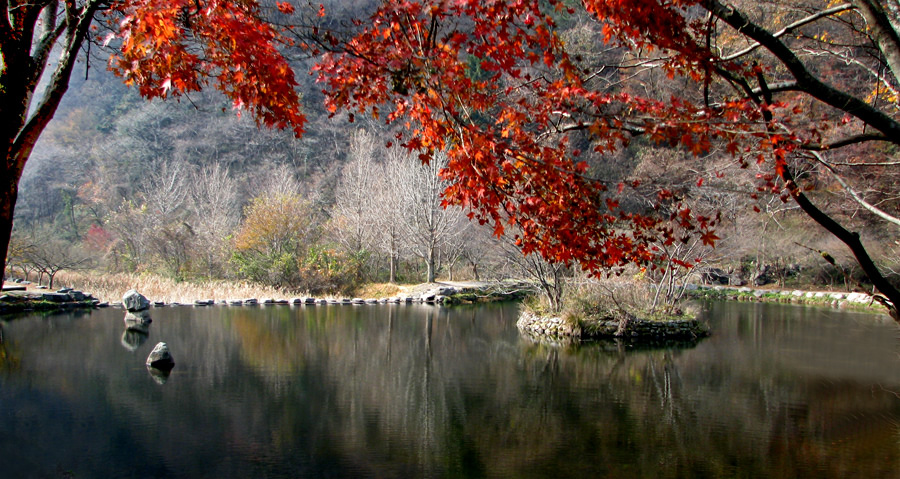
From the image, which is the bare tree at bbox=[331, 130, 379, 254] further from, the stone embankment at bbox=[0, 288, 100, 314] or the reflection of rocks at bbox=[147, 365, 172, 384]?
the reflection of rocks at bbox=[147, 365, 172, 384]

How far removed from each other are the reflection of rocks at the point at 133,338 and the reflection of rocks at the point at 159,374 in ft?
5.51

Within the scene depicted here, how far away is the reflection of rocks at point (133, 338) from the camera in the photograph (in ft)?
33.1

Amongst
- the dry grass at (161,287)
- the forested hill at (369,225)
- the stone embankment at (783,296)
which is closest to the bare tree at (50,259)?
the forested hill at (369,225)

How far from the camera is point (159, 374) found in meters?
8.21

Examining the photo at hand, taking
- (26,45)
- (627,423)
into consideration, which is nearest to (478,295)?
(627,423)

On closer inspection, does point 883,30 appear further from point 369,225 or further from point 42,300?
point 369,225

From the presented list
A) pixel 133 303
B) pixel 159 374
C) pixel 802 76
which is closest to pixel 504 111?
pixel 802 76

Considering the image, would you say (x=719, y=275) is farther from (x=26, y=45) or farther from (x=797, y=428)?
(x=26, y=45)

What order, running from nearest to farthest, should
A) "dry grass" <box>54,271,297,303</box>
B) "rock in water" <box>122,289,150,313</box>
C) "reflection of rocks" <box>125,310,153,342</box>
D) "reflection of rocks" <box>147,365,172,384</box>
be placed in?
"reflection of rocks" <box>147,365,172,384</box> → "reflection of rocks" <box>125,310,153,342</box> → "rock in water" <box>122,289,150,313</box> → "dry grass" <box>54,271,297,303</box>

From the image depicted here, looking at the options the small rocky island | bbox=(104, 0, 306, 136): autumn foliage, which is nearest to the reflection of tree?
bbox=(104, 0, 306, 136): autumn foliage

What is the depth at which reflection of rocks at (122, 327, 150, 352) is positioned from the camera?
33.1 ft

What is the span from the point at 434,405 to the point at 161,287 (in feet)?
44.1

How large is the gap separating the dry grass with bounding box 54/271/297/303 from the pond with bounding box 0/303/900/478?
16.3 feet

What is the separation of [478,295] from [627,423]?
12283 millimetres
